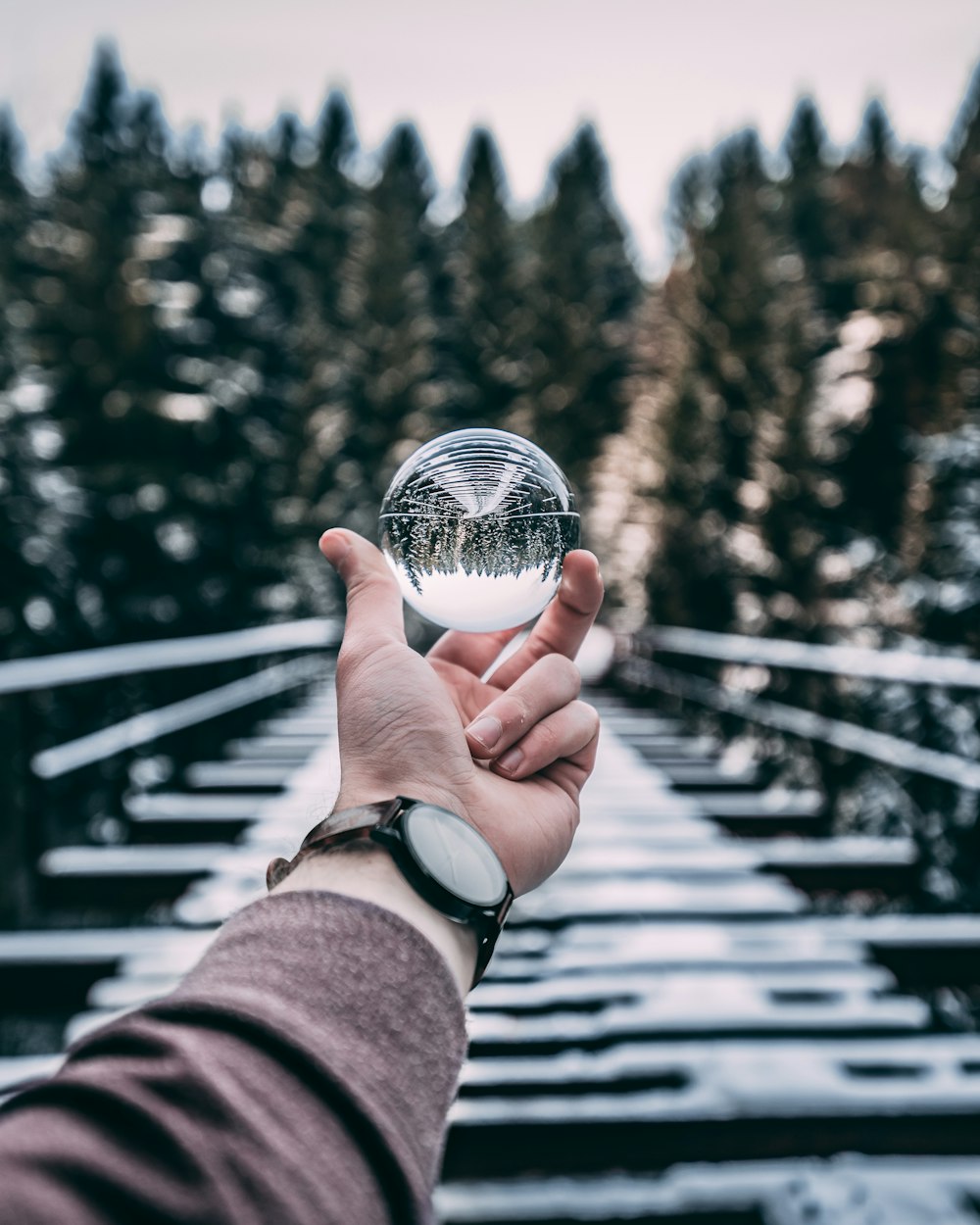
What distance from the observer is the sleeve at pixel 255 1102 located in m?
0.48

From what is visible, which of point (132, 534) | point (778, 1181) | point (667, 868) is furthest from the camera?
point (132, 534)

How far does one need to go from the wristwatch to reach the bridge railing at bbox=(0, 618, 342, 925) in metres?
1.85

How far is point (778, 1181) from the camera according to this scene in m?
1.93

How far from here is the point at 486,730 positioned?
119 cm

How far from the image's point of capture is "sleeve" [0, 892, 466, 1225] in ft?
1.57

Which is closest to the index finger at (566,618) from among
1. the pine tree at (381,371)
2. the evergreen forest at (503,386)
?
the evergreen forest at (503,386)

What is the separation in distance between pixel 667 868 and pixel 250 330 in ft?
72.8

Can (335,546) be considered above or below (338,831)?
above

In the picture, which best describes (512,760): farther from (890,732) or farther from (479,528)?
(890,732)

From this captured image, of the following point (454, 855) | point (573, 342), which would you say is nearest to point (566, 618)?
point (454, 855)

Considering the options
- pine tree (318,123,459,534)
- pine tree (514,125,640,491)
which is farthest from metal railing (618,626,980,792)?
pine tree (514,125,640,491)

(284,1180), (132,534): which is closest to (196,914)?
(284,1180)

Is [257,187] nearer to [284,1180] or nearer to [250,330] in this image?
[250,330]

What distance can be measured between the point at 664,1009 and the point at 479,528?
6.24ft
